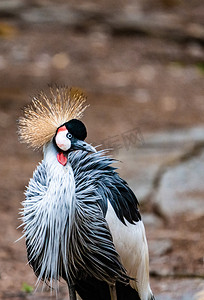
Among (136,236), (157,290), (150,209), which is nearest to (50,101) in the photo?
(136,236)

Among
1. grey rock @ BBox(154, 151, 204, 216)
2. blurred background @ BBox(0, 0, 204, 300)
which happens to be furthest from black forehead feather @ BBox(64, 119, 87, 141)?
grey rock @ BBox(154, 151, 204, 216)

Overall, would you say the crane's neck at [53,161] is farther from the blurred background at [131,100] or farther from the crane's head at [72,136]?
the blurred background at [131,100]

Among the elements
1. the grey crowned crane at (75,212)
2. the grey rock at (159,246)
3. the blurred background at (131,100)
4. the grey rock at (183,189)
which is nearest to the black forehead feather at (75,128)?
the grey crowned crane at (75,212)

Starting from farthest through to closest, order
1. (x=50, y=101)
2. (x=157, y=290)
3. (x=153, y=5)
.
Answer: (x=153, y=5) → (x=157, y=290) → (x=50, y=101)

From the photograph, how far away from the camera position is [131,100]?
7273 mm

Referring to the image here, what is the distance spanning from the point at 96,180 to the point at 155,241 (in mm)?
1720

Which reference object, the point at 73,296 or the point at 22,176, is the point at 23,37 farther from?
the point at 73,296

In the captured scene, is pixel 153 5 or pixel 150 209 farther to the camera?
pixel 153 5

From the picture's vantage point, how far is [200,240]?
4.24m

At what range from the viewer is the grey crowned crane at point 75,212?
8.11ft

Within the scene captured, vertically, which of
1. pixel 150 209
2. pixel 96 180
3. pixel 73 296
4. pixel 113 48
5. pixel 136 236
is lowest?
pixel 73 296

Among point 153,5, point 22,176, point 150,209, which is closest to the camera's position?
point 150,209

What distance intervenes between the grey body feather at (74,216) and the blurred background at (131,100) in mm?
657

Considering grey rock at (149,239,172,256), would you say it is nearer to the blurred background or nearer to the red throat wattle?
the blurred background
